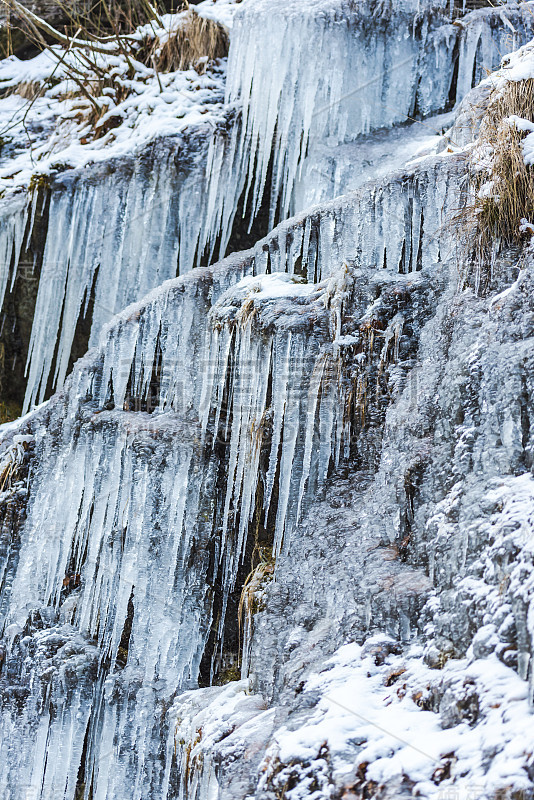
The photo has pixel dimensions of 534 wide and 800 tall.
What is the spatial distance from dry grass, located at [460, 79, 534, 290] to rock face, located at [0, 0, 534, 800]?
0.12 meters

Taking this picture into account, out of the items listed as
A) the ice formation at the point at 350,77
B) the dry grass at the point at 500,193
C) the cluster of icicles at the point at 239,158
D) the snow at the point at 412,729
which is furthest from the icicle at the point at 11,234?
the snow at the point at 412,729

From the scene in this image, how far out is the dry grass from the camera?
12.6ft

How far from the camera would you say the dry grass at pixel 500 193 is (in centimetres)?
385

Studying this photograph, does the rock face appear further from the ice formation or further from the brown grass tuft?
the brown grass tuft

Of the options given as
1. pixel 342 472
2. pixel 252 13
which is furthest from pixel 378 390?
pixel 252 13

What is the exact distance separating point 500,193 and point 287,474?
185 centimetres

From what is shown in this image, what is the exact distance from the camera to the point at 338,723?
8.84ft

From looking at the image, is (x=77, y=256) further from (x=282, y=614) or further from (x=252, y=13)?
(x=282, y=614)

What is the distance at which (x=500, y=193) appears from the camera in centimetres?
391

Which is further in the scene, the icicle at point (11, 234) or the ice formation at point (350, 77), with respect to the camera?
the icicle at point (11, 234)

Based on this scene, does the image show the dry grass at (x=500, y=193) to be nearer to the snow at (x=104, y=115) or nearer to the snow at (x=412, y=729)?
the snow at (x=412, y=729)

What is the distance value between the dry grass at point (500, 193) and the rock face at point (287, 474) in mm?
122

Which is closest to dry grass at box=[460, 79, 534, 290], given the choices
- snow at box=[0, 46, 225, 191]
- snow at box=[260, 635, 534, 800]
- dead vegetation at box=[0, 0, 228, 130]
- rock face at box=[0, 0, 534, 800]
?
rock face at box=[0, 0, 534, 800]

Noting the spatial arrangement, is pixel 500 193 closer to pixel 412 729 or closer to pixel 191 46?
pixel 412 729
